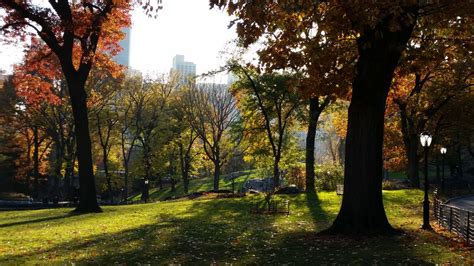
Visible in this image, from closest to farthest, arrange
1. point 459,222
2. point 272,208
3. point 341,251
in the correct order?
point 341,251 < point 459,222 < point 272,208

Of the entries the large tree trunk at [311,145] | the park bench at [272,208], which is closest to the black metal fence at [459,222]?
the park bench at [272,208]

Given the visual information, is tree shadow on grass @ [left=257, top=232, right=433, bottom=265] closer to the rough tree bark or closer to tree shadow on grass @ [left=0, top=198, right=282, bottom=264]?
tree shadow on grass @ [left=0, top=198, right=282, bottom=264]

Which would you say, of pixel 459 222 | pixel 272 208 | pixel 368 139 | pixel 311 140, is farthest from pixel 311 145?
pixel 368 139

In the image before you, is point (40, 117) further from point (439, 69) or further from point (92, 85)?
point (439, 69)

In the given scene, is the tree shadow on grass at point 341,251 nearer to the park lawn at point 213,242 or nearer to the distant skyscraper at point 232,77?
the park lawn at point 213,242

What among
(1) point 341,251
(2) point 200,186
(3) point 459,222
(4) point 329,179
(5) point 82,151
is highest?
(5) point 82,151

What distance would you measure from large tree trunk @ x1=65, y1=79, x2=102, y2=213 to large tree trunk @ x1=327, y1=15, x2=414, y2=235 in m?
14.6

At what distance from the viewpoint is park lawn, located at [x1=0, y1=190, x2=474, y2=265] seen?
1022 cm

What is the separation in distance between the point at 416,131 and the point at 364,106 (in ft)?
80.4

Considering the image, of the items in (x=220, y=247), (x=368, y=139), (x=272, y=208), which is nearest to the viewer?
(x=220, y=247)

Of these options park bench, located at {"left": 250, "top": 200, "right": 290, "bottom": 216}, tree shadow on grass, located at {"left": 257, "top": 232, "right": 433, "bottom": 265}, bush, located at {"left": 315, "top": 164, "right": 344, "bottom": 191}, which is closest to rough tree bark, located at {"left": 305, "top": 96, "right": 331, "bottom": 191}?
bush, located at {"left": 315, "top": 164, "right": 344, "bottom": 191}

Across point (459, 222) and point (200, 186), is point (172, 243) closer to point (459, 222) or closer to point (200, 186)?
point (459, 222)

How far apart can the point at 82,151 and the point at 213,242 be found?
13200mm

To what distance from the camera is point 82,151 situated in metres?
23.5
